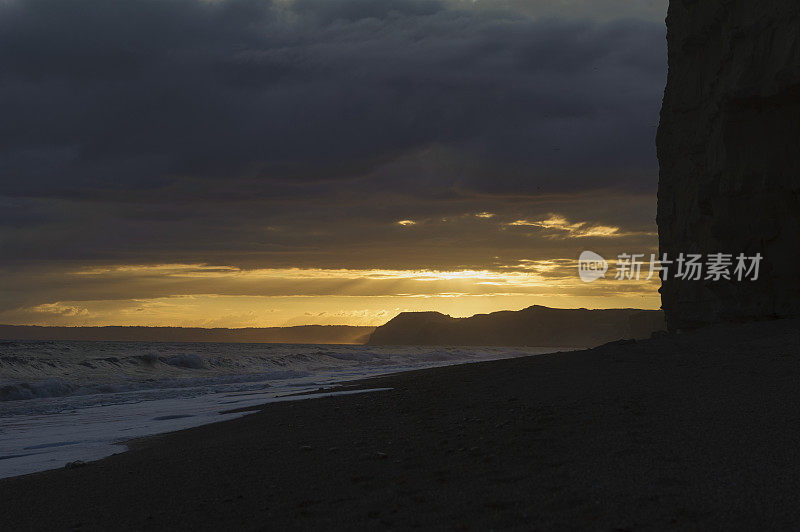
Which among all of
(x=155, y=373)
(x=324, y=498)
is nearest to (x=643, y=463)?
(x=324, y=498)

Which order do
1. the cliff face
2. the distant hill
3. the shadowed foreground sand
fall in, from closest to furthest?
the shadowed foreground sand → the cliff face → the distant hill

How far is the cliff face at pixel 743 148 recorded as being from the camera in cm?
1712

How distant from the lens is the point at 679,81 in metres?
23.0

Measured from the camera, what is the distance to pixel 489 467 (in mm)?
5805

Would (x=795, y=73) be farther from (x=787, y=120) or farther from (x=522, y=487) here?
(x=522, y=487)

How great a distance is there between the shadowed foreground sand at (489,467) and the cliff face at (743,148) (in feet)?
30.9

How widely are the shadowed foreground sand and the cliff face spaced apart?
9.41m

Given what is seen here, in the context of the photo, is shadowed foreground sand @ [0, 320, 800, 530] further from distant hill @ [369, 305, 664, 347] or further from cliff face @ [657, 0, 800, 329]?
distant hill @ [369, 305, 664, 347]

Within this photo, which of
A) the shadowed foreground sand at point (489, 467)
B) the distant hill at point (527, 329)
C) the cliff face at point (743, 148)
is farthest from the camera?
the distant hill at point (527, 329)

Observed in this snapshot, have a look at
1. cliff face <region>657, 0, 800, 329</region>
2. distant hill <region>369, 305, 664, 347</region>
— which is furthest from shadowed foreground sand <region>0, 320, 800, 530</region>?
distant hill <region>369, 305, 664, 347</region>

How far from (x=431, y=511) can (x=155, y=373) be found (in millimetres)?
31065

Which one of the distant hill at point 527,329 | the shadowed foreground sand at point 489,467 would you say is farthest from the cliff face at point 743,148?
the distant hill at point 527,329

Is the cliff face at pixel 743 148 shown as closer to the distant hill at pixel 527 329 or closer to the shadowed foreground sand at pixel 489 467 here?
the shadowed foreground sand at pixel 489 467

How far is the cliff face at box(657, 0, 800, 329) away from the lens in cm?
1712
